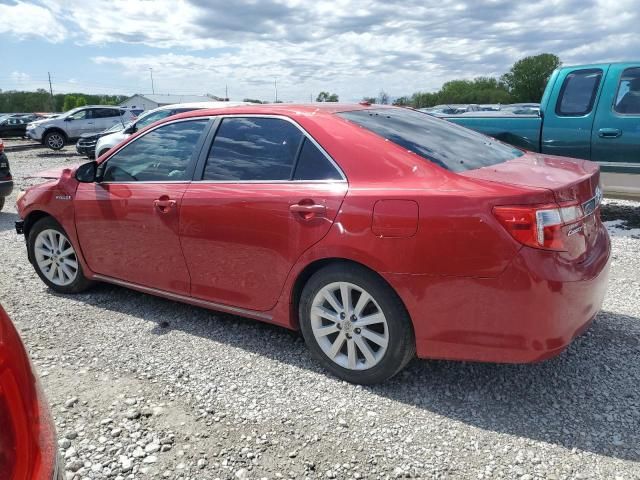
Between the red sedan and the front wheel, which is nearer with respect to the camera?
the red sedan

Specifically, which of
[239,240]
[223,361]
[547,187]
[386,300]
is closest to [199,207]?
[239,240]

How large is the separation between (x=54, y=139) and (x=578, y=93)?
21.6 meters

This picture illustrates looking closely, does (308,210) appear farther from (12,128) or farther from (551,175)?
(12,128)

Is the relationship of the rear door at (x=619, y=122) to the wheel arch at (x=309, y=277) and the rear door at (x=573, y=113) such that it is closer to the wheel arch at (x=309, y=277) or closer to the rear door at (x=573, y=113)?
the rear door at (x=573, y=113)

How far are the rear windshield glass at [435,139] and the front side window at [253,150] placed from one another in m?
0.39

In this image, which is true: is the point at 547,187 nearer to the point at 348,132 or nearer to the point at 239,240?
the point at 348,132

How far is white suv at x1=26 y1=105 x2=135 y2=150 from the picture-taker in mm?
22503

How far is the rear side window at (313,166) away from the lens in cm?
302

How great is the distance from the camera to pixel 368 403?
2.90 m

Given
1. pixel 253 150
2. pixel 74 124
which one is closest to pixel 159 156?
pixel 253 150

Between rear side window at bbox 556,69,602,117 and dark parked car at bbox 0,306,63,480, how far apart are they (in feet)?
23.1

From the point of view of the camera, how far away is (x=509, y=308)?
2527 mm

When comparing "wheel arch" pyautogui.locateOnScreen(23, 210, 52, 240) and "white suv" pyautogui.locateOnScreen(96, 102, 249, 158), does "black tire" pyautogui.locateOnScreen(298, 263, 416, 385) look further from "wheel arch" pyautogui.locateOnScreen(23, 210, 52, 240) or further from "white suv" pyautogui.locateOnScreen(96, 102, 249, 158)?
"white suv" pyautogui.locateOnScreen(96, 102, 249, 158)

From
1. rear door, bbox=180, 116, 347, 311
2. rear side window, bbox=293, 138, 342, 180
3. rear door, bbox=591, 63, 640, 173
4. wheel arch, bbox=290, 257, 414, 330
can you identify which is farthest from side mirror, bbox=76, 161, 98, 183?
rear door, bbox=591, 63, 640, 173
